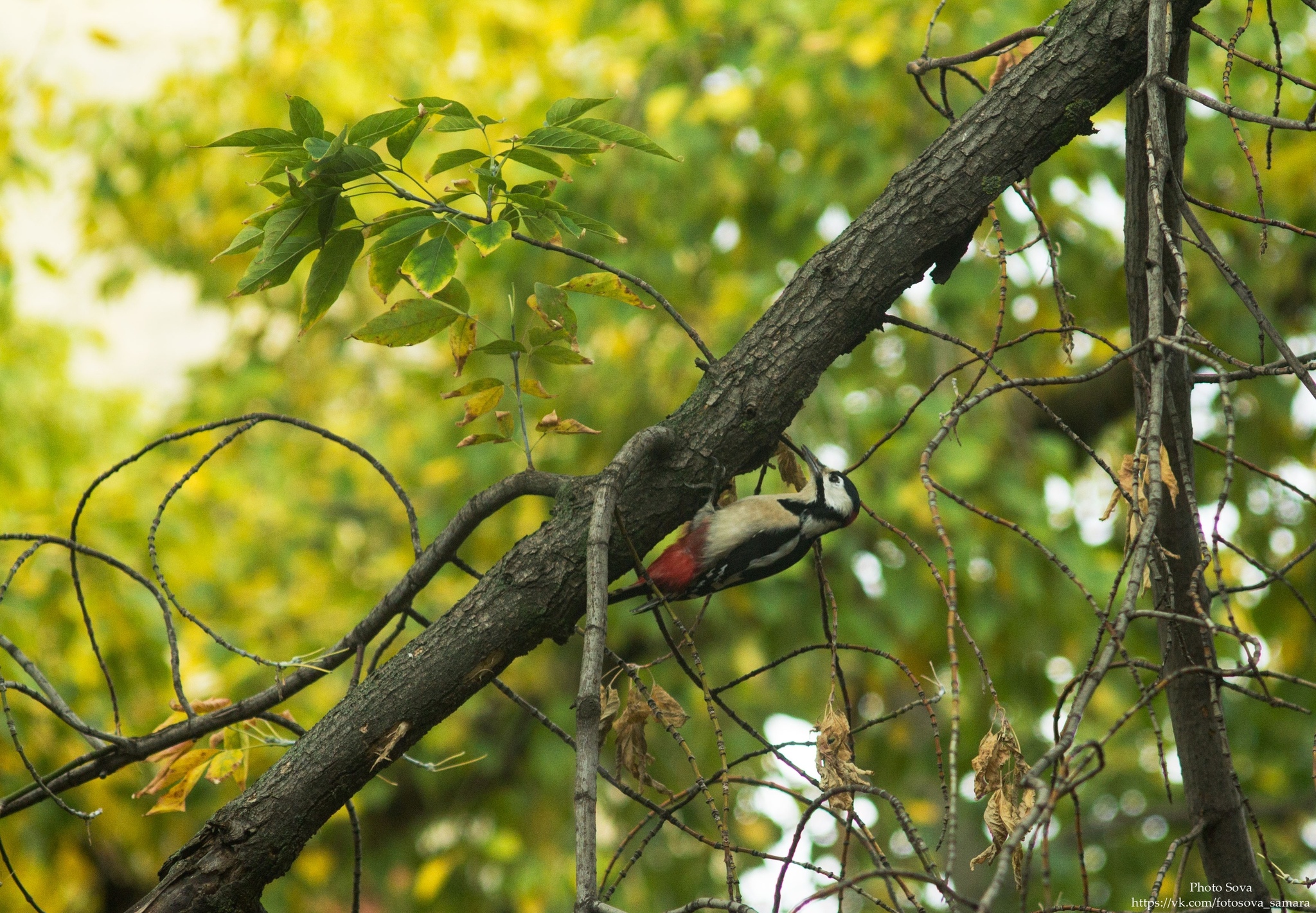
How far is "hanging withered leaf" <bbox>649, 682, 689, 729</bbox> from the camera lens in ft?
5.74

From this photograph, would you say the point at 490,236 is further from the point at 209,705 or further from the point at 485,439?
the point at 209,705

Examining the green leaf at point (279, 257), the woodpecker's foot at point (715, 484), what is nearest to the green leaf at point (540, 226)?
the green leaf at point (279, 257)

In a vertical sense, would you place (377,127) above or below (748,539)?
below

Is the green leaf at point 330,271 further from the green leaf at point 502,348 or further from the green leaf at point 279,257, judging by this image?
the green leaf at point 502,348

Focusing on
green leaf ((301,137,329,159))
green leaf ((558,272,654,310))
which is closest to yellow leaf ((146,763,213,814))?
green leaf ((558,272,654,310))

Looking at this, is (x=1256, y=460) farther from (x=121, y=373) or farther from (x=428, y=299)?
(x=121, y=373)

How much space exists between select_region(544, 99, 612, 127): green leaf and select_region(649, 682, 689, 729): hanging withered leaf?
0.94 metres

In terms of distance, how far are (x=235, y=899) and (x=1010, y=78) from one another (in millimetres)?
1952

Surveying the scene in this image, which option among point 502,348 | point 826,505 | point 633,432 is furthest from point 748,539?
point 633,432

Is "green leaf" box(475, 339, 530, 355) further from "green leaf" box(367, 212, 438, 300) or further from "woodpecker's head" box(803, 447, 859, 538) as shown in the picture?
"woodpecker's head" box(803, 447, 859, 538)

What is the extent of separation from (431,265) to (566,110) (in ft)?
1.11

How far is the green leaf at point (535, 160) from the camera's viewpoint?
1.90 m

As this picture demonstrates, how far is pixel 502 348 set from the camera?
204cm

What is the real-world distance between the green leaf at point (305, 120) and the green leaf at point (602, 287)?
1.65ft
